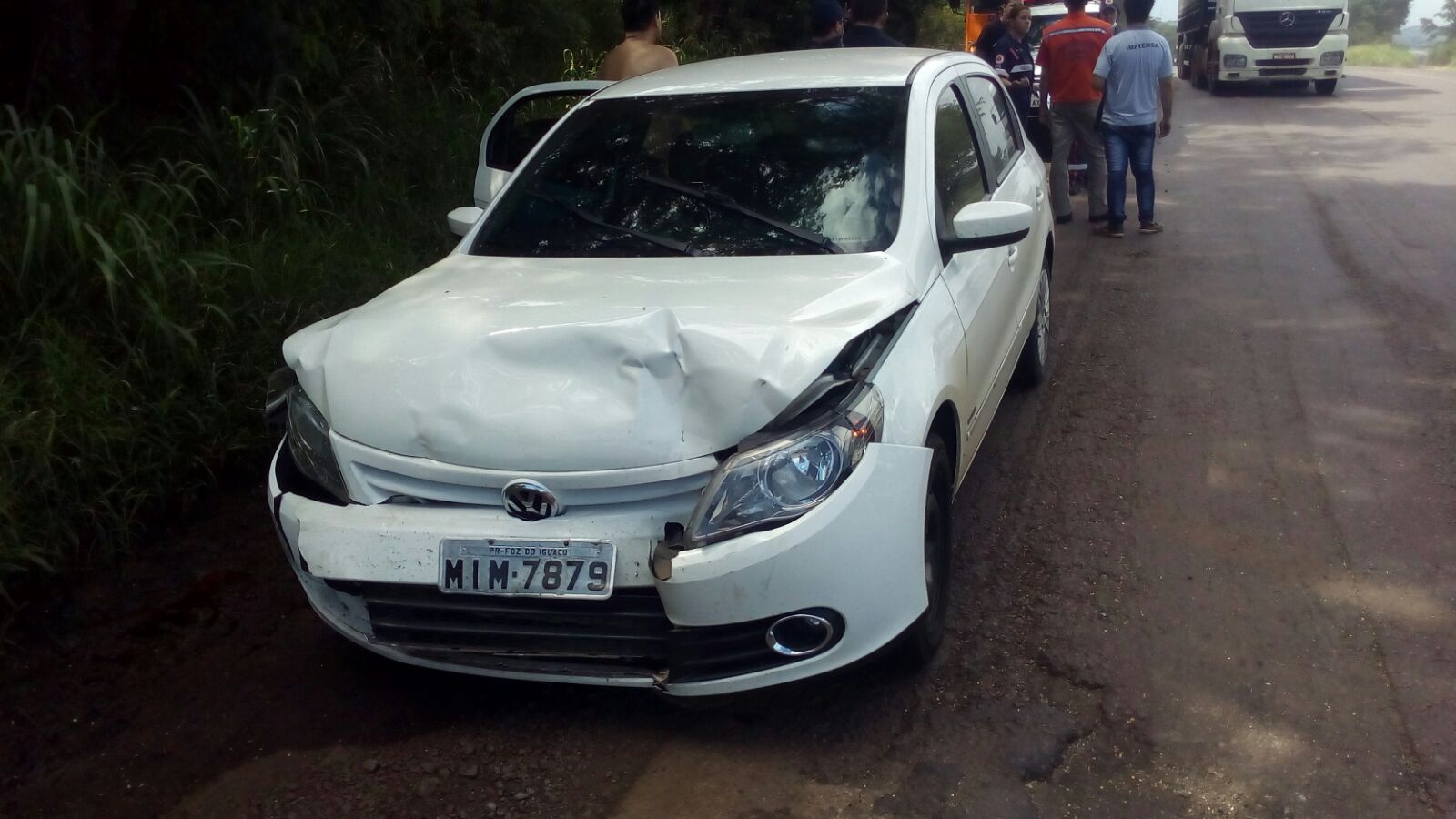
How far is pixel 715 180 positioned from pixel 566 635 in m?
1.75

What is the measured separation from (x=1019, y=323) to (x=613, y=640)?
259cm

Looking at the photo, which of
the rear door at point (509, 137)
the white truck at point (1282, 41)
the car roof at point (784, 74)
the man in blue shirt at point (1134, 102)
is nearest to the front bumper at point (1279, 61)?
the white truck at point (1282, 41)

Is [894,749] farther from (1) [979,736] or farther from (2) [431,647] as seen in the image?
(2) [431,647]

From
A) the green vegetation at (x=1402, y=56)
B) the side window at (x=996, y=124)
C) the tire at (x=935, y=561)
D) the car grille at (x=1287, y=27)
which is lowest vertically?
the green vegetation at (x=1402, y=56)

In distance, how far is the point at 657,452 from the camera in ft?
9.39

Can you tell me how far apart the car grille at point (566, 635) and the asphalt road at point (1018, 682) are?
0.88 ft

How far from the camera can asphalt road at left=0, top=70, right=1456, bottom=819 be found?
2.94m

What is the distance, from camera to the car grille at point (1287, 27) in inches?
791

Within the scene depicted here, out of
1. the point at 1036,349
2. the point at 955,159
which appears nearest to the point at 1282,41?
the point at 1036,349

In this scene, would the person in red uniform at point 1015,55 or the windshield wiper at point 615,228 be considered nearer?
the windshield wiper at point 615,228

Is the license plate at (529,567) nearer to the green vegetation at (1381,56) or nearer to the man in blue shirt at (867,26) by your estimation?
the man in blue shirt at (867,26)

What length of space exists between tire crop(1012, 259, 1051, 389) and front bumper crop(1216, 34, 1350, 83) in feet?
55.5

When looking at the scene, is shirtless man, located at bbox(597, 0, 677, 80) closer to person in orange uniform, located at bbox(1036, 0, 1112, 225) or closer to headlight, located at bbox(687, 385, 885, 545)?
person in orange uniform, located at bbox(1036, 0, 1112, 225)

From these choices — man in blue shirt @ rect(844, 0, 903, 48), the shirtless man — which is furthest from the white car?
man in blue shirt @ rect(844, 0, 903, 48)
